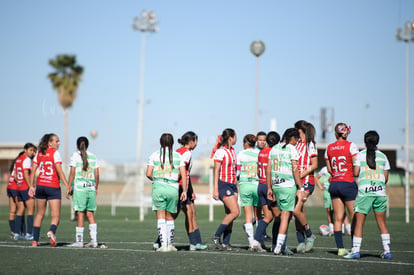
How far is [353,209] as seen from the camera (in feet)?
38.3

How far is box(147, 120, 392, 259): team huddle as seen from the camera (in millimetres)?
11539

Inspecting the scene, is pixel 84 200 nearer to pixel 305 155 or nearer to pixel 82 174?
pixel 82 174

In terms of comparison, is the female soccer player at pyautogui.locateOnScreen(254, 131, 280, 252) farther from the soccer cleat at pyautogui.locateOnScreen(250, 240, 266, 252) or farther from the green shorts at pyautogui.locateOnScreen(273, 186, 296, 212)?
the green shorts at pyautogui.locateOnScreen(273, 186, 296, 212)

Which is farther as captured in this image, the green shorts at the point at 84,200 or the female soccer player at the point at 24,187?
the female soccer player at the point at 24,187

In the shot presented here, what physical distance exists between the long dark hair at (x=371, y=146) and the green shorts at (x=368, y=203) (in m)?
0.52

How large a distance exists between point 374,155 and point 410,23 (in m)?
24.2

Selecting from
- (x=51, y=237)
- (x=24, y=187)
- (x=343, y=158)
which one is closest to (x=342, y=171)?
(x=343, y=158)

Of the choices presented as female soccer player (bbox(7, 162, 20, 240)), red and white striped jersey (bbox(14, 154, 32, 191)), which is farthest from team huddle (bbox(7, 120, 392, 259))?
female soccer player (bbox(7, 162, 20, 240))

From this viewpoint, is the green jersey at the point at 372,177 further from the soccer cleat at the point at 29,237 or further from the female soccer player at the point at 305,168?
the soccer cleat at the point at 29,237

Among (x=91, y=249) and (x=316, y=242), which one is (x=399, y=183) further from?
(x=91, y=249)

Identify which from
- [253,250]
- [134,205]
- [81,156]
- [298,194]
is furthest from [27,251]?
[134,205]

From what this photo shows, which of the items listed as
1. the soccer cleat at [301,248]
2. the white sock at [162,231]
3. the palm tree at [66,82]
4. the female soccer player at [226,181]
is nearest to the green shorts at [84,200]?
the white sock at [162,231]

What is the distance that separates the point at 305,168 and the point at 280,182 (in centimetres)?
94

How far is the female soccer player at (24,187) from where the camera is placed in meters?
16.0
